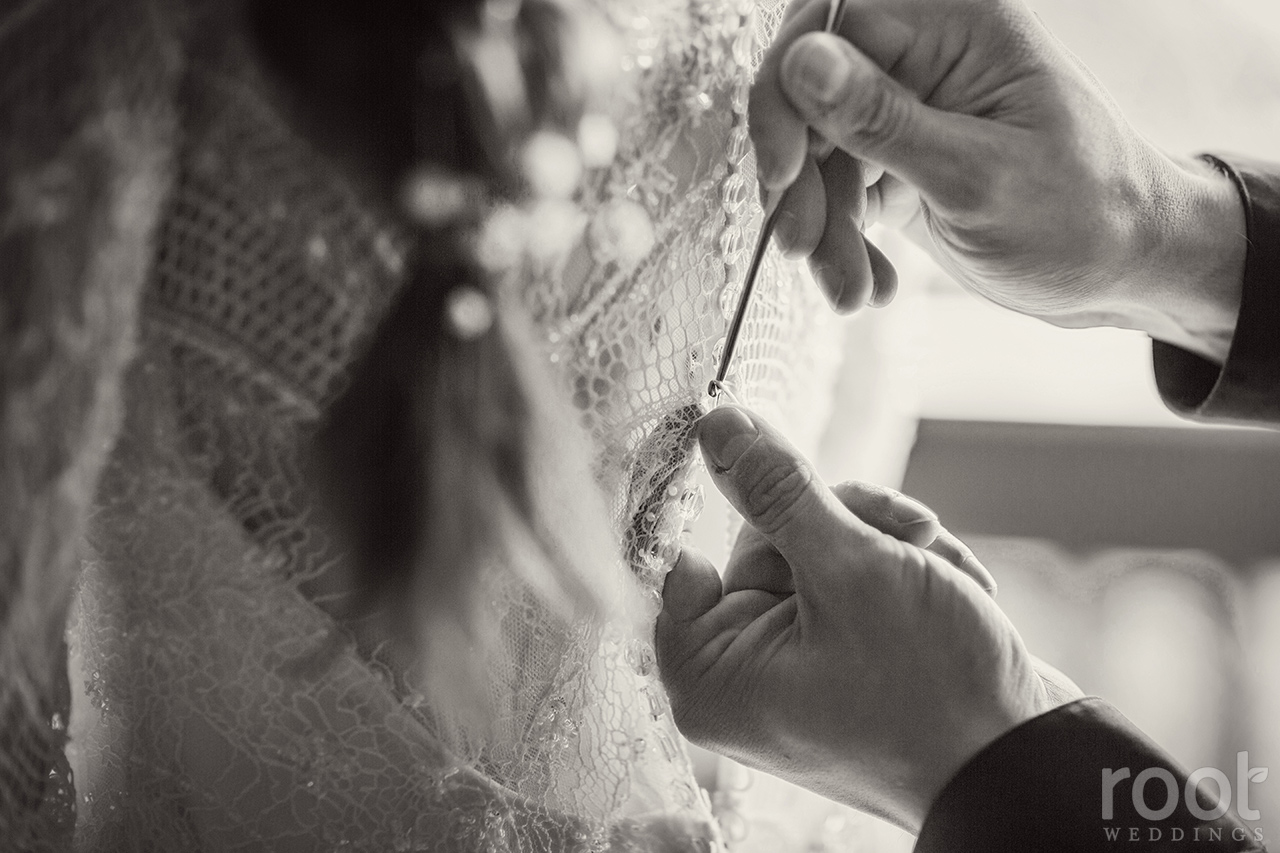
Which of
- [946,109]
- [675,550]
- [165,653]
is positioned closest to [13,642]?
[165,653]

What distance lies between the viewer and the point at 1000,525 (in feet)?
5.96

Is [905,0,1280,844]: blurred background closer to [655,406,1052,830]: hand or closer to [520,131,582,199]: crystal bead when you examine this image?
[655,406,1052,830]: hand

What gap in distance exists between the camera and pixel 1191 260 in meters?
A: 0.67

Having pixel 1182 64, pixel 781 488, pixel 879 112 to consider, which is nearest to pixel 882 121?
pixel 879 112

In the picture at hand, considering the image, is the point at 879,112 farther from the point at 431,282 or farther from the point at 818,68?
the point at 431,282

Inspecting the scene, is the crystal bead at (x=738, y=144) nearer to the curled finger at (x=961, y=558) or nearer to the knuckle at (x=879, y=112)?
the knuckle at (x=879, y=112)

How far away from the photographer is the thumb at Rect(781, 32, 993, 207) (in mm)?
493

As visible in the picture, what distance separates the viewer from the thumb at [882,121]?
49 cm

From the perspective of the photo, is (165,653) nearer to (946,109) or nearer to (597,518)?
(597,518)

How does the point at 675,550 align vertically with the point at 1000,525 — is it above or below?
above

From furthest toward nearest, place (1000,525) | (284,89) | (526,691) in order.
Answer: (1000,525) < (526,691) < (284,89)

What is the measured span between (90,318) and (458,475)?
17 centimetres

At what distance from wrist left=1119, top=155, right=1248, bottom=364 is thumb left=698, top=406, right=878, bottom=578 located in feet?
0.92

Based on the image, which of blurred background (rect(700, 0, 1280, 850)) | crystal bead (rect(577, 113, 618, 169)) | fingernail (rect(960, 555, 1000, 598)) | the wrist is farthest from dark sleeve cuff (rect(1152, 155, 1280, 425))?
blurred background (rect(700, 0, 1280, 850))
